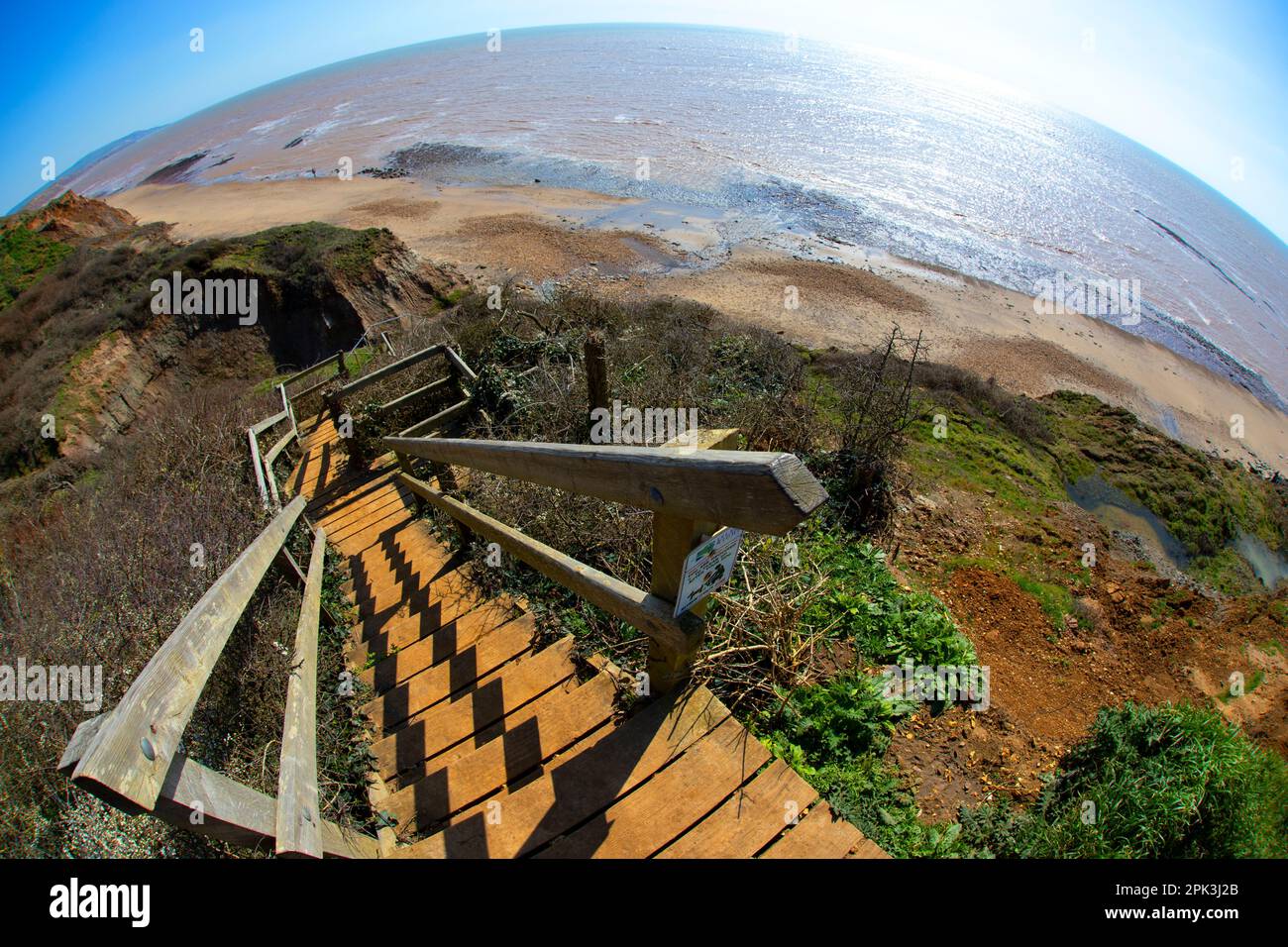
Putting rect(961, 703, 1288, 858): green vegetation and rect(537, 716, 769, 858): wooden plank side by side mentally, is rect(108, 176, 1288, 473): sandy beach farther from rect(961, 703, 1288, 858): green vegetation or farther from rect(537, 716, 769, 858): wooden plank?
rect(537, 716, 769, 858): wooden plank

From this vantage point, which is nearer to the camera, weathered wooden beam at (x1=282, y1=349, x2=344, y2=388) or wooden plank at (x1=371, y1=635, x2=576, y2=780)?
wooden plank at (x1=371, y1=635, x2=576, y2=780)

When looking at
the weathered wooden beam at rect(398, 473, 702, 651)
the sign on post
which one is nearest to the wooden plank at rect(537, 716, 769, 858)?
the weathered wooden beam at rect(398, 473, 702, 651)

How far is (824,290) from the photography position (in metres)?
23.7

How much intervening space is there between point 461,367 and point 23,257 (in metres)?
34.4

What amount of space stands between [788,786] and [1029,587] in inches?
231

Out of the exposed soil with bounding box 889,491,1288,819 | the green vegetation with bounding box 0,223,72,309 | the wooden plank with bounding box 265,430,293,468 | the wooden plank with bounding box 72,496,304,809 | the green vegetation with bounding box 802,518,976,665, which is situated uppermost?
the green vegetation with bounding box 0,223,72,309

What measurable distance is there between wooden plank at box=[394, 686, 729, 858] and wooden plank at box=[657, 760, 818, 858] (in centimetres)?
27

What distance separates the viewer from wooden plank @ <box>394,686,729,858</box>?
2.13 m

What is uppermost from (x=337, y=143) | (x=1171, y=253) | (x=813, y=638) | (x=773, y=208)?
(x=337, y=143)

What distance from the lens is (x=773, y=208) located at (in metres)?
32.3
